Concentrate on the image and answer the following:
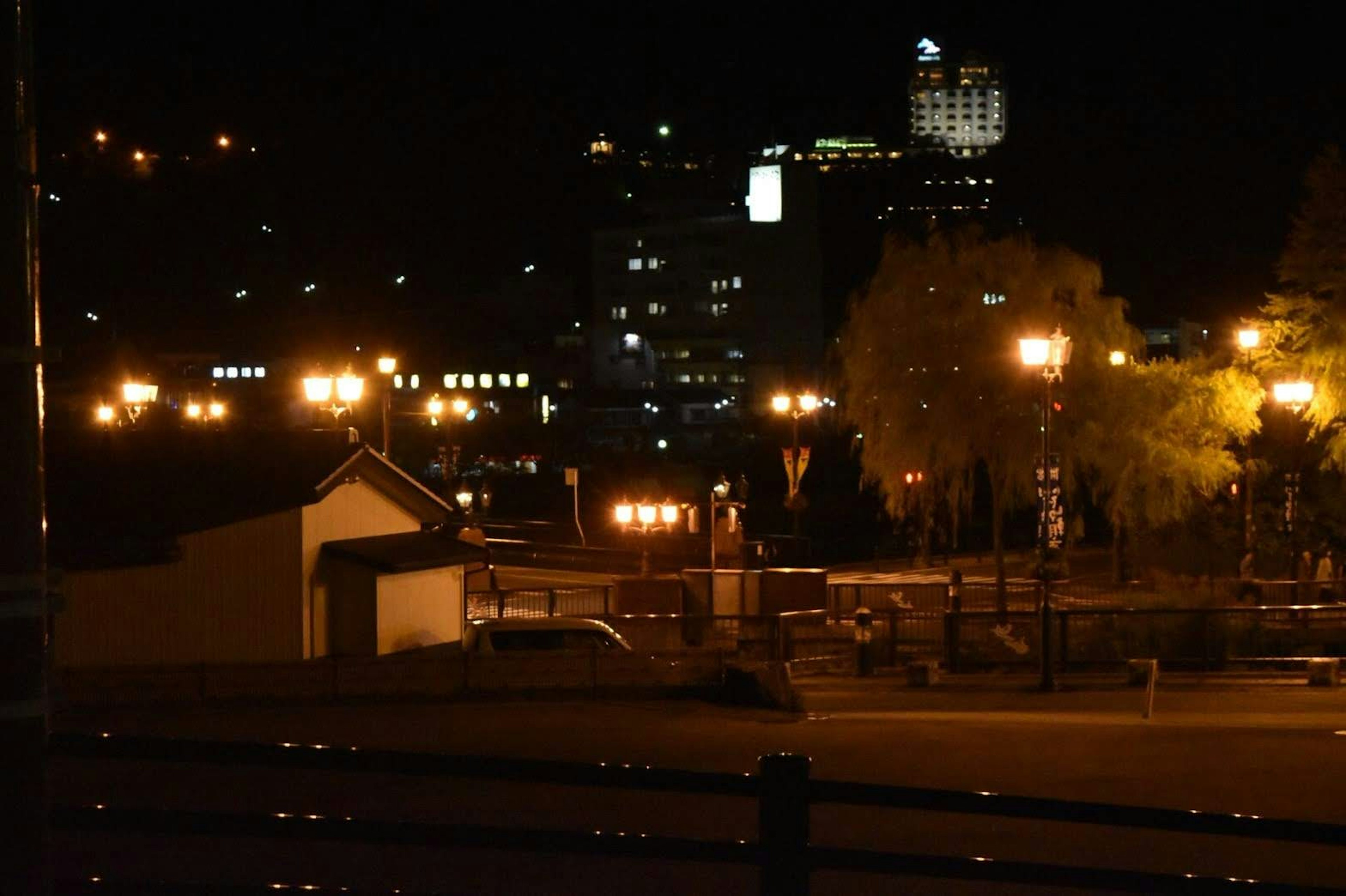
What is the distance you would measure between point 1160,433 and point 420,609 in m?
21.4

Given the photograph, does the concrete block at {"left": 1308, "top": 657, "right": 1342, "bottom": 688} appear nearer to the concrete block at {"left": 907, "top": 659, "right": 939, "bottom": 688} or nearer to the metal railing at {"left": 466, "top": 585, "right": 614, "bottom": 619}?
the concrete block at {"left": 907, "top": 659, "right": 939, "bottom": 688}

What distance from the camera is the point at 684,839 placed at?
450cm

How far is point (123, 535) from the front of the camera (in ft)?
67.3

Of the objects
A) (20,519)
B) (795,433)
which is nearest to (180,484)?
(20,519)

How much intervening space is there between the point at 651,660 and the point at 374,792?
8.66 meters

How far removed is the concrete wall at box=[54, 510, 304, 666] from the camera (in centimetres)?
2033

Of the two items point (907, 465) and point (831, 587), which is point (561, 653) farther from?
point (907, 465)

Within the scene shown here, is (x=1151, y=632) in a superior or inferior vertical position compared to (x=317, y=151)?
inferior

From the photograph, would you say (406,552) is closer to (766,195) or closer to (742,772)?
(742,772)

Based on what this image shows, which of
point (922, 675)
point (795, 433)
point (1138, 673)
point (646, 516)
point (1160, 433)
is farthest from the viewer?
point (795, 433)

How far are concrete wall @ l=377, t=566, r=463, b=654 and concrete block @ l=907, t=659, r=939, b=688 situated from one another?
7213mm

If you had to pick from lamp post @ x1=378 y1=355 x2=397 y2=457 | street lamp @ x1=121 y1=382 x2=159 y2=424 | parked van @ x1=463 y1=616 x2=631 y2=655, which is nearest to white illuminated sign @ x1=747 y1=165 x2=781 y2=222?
street lamp @ x1=121 y1=382 x2=159 y2=424

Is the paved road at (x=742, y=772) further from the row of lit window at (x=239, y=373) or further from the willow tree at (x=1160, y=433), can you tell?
the row of lit window at (x=239, y=373)


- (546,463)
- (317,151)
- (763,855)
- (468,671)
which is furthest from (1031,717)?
(317,151)
